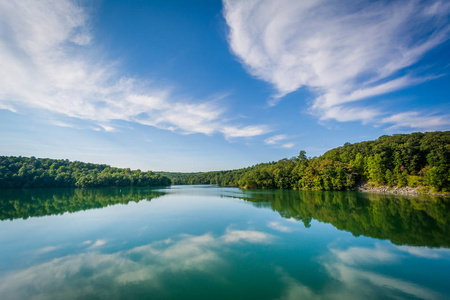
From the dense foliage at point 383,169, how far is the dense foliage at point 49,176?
58057 mm

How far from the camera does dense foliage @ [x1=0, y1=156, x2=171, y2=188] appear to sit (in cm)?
6794

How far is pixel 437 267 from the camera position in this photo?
7.71 m

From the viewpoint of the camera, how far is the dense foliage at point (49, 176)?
2675 inches

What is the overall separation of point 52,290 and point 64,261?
2.78m

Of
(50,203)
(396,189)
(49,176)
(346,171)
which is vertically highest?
(49,176)

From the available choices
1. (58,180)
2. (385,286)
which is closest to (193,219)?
(385,286)

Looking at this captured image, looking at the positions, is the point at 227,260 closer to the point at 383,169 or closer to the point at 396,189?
the point at 396,189

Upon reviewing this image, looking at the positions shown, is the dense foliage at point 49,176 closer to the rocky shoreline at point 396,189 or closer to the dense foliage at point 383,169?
the dense foliage at point 383,169

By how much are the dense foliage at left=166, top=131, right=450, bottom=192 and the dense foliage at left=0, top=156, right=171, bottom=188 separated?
190 ft

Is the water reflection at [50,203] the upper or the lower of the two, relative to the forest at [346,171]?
lower

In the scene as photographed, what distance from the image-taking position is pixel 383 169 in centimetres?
4666

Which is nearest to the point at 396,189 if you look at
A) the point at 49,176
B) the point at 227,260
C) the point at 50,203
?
the point at 227,260

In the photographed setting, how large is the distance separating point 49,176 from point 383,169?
11054cm

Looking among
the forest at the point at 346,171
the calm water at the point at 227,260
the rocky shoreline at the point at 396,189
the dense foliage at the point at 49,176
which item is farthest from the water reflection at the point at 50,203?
the rocky shoreline at the point at 396,189
